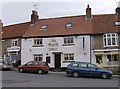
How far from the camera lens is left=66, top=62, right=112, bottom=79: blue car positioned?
92.3 ft

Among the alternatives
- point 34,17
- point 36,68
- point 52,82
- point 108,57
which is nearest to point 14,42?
point 34,17

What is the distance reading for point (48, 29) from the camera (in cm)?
4119

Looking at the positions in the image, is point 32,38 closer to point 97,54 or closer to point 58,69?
point 58,69

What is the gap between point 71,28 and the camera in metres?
39.8

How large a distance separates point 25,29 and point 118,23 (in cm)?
1477

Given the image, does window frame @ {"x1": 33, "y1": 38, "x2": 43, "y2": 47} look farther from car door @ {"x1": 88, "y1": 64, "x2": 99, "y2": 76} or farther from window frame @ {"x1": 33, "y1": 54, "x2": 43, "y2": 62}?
car door @ {"x1": 88, "y1": 64, "x2": 99, "y2": 76}

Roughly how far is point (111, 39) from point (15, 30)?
16991 millimetres

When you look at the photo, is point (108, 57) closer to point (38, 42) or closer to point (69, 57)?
point (69, 57)

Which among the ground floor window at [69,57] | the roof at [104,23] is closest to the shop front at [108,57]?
the roof at [104,23]

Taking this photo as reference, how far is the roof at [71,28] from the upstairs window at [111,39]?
774mm

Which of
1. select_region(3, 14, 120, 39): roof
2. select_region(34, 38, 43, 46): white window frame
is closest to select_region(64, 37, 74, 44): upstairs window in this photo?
select_region(3, 14, 120, 39): roof

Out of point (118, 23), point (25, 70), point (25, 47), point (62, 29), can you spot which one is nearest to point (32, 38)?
point (25, 47)

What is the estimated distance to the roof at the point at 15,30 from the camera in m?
43.1

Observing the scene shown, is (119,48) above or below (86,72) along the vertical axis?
above
